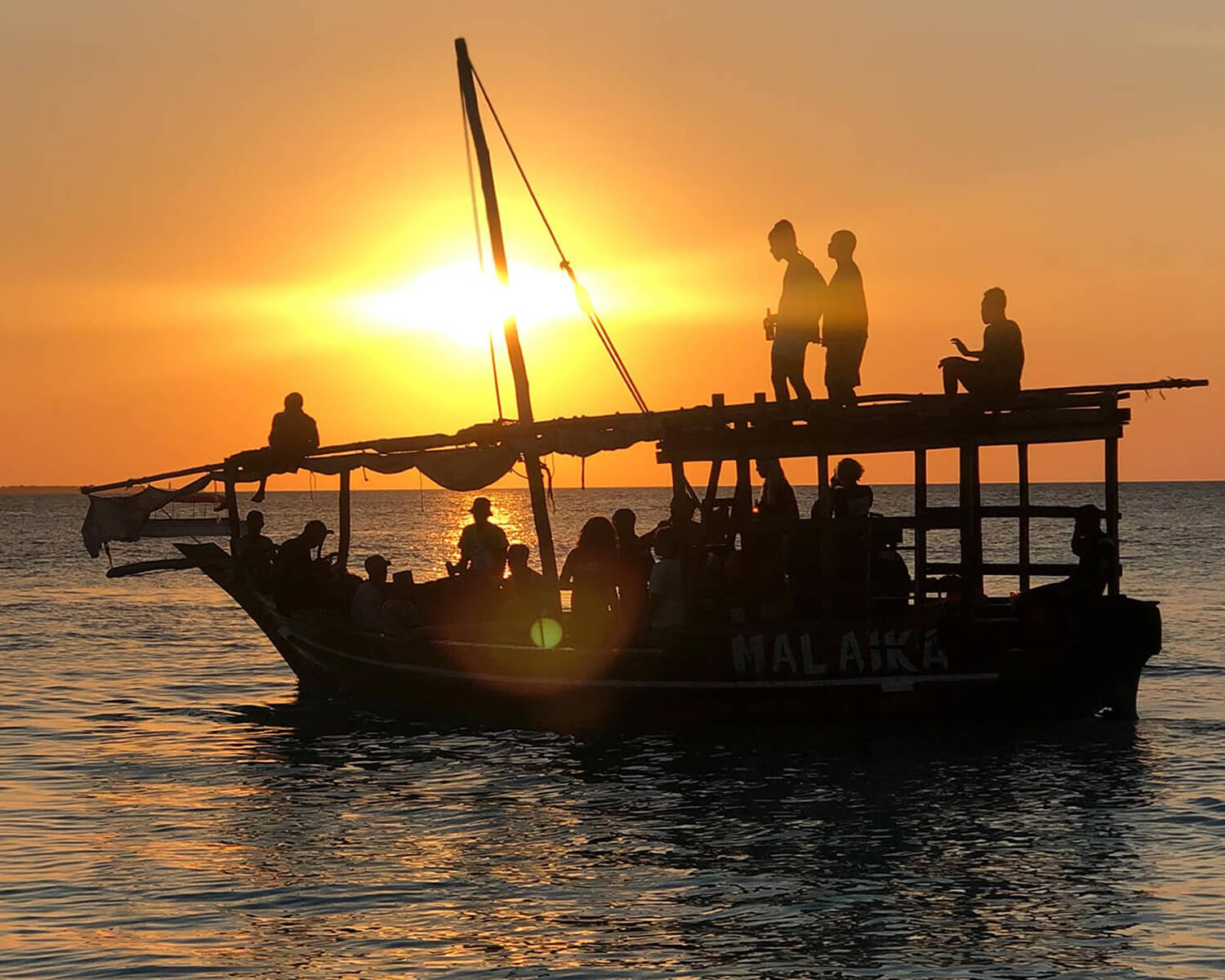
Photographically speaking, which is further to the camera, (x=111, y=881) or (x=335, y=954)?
→ (x=111, y=881)

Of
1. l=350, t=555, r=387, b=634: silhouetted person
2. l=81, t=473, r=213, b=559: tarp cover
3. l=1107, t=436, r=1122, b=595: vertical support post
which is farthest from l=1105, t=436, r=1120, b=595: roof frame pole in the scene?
l=81, t=473, r=213, b=559: tarp cover

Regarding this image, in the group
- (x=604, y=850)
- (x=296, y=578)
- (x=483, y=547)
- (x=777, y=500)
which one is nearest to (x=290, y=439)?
(x=296, y=578)

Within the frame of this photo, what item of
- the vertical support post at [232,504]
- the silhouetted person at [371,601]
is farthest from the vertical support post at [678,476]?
the vertical support post at [232,504]

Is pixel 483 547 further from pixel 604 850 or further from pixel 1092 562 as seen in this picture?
pixel 604 850

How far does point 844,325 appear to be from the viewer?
1702 centimetres

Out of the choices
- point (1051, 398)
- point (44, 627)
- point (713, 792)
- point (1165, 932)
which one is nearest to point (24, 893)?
point (713, 792)

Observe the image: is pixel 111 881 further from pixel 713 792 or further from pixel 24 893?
pixel 713 792

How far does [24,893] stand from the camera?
11.9m

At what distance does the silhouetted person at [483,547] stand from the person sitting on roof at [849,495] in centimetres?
491

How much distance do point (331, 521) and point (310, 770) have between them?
529ft

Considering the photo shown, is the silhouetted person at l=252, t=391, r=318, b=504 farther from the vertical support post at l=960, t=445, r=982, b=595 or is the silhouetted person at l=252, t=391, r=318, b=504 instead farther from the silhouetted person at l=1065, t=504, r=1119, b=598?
the silhouetted person at l=1065, t=504, r=1119, b=598

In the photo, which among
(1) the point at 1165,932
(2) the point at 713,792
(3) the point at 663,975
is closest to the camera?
(3) the point at 663,975

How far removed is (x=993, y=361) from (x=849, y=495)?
6.36 feet

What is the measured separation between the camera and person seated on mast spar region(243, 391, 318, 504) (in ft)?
71.9
